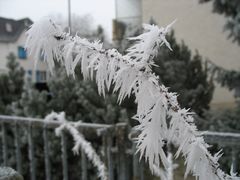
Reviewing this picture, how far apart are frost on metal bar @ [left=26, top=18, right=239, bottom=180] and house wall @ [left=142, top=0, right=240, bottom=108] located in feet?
19.7

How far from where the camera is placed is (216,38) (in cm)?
781

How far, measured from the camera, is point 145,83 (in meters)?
0.64

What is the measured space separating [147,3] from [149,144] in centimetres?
720

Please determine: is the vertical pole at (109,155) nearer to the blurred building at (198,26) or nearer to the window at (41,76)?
the window at (41,76)

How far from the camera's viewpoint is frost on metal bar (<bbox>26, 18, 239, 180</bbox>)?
2.09 ft

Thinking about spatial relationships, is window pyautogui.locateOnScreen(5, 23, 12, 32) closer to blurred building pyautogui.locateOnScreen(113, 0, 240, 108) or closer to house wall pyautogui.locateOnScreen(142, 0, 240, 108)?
blurred building pyautogui.locateOnScreen(113, 0, 240, 108)

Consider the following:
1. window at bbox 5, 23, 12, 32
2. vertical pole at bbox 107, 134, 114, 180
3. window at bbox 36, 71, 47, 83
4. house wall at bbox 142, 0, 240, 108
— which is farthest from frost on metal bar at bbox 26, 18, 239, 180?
window at bbox 5, 23, 12, 32

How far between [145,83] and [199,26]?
7.56 meters

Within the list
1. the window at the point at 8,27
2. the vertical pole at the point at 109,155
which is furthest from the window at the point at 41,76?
the window at the point at 8,27

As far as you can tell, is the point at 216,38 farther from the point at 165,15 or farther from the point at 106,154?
the point at 106,154

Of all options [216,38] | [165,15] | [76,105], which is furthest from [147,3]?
[76,105]

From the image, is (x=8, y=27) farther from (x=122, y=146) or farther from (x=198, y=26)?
(x=122, y=146)

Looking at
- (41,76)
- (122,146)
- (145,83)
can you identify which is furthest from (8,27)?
(145,83)

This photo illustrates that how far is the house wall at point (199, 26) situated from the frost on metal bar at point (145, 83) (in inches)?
236
